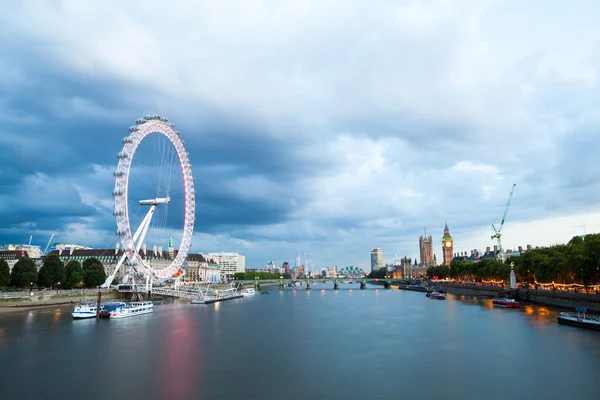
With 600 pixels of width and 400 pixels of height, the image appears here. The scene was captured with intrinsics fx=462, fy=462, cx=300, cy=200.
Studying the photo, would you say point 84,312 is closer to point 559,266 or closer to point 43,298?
point 43,298

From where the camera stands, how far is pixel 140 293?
270ft

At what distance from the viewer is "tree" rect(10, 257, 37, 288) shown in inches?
2715

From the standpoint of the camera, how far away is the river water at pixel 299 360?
76.1 ft

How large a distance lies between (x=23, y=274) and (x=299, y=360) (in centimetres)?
5646

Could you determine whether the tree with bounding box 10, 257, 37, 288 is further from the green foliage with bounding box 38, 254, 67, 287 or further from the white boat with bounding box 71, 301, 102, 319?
the white boat with bounding box 71, 301, 102, 319

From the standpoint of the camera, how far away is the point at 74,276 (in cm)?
7912

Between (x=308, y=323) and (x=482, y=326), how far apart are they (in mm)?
18028

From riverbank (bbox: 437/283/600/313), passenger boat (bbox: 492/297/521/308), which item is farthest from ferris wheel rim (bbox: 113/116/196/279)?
riverbank (bbox: 437/283/600/313)

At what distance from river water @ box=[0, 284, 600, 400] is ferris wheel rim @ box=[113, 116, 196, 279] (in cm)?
1625

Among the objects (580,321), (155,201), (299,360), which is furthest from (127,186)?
(580,321)

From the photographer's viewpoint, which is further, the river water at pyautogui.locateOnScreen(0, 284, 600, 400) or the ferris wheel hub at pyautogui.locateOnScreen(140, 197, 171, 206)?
the ferris wheel hub at pyautogui.locateOnScreen(140, 197, 171, 206)

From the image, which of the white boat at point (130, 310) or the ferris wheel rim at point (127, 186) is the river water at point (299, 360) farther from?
the ferris wheel rim at point (127, 186)

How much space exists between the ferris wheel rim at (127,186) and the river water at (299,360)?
16.3 m

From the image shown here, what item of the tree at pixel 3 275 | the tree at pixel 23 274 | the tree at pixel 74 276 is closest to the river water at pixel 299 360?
the tree at pixel 3 275
